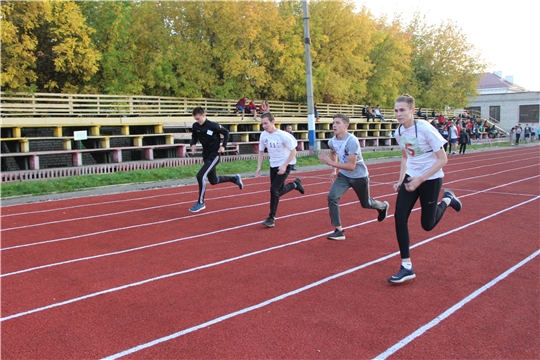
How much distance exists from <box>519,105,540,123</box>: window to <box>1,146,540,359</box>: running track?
59844 millimetres

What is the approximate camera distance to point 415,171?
5.25 metres

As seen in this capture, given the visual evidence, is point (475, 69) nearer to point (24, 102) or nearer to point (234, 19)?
point (234, 19)

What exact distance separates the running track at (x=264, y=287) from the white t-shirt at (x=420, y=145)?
3.98 ft

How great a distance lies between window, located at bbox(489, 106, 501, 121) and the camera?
64.6 metres

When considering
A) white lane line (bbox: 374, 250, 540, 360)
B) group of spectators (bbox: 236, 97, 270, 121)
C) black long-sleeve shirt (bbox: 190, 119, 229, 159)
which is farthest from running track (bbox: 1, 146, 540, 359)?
group of spectators (bbox: 236, 97, 270, 121)

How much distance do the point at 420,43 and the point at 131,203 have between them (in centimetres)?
4513

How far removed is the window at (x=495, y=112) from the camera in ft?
212

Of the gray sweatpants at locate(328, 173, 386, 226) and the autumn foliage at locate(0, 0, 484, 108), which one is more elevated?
the autumn foliage at locate(0, 0, 484, 108)

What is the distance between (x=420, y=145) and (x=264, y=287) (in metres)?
2.19

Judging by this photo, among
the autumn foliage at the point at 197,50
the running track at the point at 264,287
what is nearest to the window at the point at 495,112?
the autumn foliage at the point at 197,50

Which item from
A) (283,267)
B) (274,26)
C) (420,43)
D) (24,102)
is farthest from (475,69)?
(283,267)

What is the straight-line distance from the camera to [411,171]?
527cm

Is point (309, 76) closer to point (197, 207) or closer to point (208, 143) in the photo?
point (208, 143)

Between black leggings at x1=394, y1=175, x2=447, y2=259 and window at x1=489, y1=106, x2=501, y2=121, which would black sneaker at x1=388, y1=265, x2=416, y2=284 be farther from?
window at x1=489, y1=106, x2=501, y2=121
